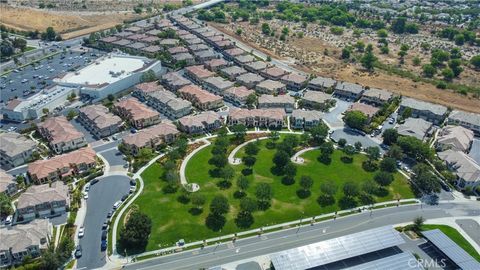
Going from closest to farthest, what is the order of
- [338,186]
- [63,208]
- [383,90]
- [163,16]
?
[63,208] < [338,186] < [383,90] < [163,16]

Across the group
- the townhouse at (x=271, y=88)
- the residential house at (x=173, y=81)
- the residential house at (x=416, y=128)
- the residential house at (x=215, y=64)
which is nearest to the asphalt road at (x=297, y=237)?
the residential house at (x=416, y=128)

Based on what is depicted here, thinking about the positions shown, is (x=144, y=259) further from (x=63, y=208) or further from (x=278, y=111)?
(x=278, y=111)

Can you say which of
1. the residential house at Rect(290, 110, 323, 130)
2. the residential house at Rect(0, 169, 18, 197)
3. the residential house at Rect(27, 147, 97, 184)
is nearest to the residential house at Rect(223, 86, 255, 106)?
the residential house at Rect(290, 110, 323, 130)

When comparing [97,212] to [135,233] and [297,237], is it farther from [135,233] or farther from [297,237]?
[297,237]

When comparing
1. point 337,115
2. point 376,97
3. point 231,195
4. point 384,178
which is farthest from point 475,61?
point 231,195

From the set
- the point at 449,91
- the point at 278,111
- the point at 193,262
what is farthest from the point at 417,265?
the point at 449,91

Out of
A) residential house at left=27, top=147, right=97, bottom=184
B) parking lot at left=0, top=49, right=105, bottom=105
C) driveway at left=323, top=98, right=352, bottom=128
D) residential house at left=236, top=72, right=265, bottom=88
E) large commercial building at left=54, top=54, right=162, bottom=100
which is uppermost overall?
residential house at left=236, top=72, right=265, bottom=88

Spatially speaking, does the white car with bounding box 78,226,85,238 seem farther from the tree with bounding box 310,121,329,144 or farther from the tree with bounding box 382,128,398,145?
the tree with bounding box 382,128,398,145
